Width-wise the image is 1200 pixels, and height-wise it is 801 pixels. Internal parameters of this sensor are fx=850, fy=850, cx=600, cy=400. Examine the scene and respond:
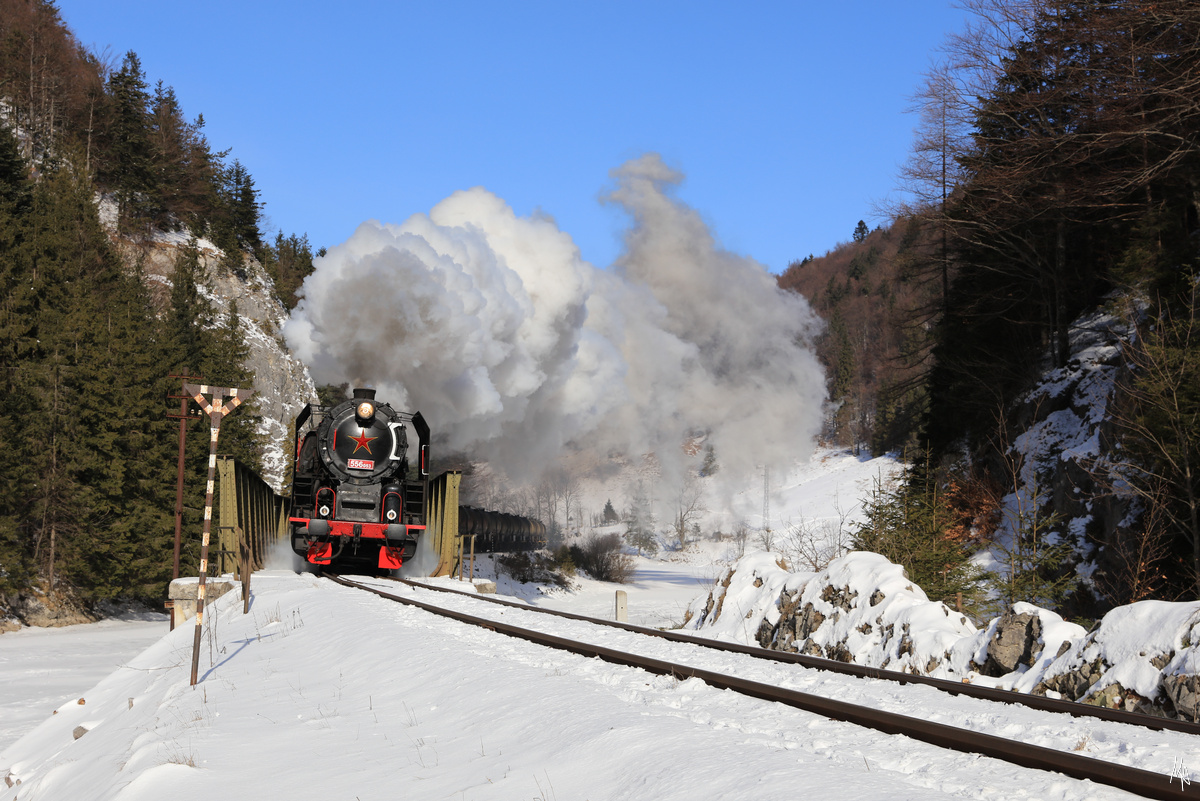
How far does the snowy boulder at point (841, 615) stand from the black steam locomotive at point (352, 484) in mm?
9505

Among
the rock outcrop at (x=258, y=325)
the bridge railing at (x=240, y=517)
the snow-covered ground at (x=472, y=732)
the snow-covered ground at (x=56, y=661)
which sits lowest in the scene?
the snow-covered ground at (x=56, y=661)

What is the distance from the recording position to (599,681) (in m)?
8.24

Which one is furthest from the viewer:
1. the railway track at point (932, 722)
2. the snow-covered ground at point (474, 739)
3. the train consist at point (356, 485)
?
the train consist at point (356, 485)

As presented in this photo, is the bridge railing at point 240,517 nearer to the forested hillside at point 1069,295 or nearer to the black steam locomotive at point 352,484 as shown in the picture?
the black steam locomotive at point 352,484

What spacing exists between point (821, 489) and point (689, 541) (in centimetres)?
1217

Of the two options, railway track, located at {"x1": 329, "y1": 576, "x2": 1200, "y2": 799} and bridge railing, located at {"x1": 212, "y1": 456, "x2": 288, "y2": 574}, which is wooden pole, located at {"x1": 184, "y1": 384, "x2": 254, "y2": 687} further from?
bridge railing, located at {"x1": 212, "y1": 456, "x2": 288, "y2": 574}

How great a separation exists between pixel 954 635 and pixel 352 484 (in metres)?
15.1

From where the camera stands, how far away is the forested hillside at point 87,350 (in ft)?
109

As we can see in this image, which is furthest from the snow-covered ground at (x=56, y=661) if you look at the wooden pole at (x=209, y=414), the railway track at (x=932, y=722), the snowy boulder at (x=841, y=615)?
the snowy boulder at (x=841, y=615)

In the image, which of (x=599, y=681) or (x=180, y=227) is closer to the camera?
(x=599, y=681)

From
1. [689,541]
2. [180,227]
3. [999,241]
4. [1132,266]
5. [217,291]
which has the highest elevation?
[180,227]

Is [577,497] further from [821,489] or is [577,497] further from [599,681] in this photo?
[599,681]

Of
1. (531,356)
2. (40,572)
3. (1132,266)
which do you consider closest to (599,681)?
(1132,266)

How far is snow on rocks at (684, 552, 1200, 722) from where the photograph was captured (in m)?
7.48
